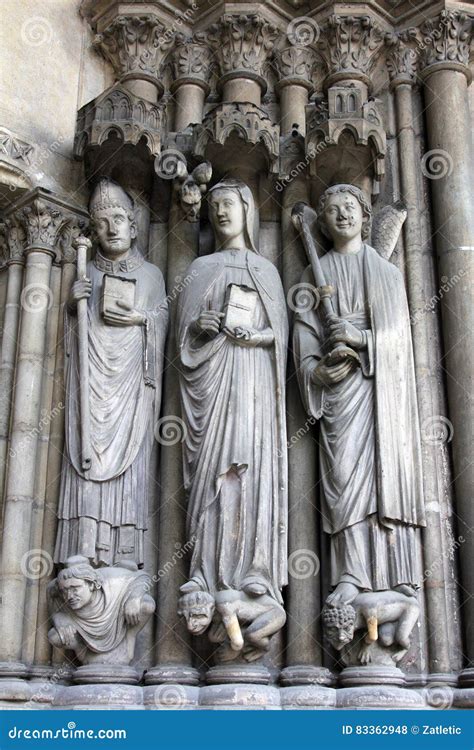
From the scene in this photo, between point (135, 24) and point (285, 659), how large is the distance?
4.67 meters

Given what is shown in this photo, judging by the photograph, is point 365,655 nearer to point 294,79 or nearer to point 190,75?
point 294,79

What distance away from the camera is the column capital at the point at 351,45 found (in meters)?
7.17

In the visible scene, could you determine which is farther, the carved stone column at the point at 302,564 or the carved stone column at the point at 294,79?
the carved stone column at the point at 294,79

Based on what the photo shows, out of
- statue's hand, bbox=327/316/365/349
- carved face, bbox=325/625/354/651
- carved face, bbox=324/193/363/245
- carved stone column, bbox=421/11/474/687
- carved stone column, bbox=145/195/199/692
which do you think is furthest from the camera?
carved face, bbox=324/193/363/245

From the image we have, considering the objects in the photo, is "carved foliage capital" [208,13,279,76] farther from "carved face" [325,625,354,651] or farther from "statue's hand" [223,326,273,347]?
"carved face" [325,625,354,651]

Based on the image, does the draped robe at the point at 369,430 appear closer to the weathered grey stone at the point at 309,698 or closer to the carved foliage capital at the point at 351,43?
the weathered grey stone at the point at 309,698

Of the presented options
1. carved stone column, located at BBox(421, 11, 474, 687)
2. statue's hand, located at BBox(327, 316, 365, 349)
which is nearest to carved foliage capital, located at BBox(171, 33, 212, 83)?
carved stone column, located at BBox(421, 11, 474, 687)

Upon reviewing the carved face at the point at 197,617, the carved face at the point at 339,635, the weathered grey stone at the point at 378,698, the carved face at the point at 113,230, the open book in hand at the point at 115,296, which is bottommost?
the weathered grey stone at the point at 378,698

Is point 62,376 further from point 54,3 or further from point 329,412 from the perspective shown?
point 54,3

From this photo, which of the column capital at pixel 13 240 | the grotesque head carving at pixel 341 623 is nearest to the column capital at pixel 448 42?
the column capital at pixel 13 240

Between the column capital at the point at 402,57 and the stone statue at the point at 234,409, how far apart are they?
1.66 metres

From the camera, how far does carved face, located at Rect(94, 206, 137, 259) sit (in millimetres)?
6469

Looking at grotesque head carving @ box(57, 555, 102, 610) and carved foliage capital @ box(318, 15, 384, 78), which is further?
carved foliage capital @ box(318, 15, 384, 78)

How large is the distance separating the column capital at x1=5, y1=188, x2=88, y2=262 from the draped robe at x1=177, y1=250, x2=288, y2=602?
0.97 m
